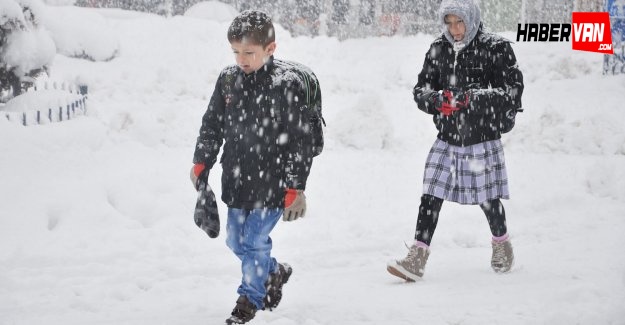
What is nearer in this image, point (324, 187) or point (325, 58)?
point (324, 187)

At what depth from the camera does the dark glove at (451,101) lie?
4.60 metres

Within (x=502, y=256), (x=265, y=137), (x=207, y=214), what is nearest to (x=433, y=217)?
(x=502, y=256)

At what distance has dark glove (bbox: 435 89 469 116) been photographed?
4598 mm

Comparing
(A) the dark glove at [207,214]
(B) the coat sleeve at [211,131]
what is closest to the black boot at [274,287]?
(A) the dark glove at [207,214]

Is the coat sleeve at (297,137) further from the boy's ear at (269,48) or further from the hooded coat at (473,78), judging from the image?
the hooded coat at (473,78)

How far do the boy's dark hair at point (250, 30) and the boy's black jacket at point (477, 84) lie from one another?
59.4 inches

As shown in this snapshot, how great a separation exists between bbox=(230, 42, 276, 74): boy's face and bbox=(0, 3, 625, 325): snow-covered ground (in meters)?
1.39

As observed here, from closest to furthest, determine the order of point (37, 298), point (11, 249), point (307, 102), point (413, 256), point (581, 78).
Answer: point (307, 102)
point (37, 298)
point (413, 256)
point (11, 249)
point (581, 78)

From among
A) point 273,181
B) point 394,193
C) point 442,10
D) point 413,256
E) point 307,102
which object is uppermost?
point 442,10

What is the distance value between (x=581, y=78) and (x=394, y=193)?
10.4 metres

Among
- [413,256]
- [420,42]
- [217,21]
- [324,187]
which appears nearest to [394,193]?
[324,187]

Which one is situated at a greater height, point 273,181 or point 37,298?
point 273,181

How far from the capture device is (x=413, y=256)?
480 cm

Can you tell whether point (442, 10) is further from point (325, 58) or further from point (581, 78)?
point (325, 58)
